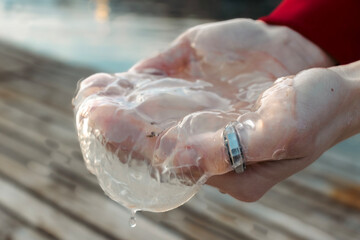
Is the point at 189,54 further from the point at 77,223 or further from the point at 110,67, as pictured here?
the point at 110,67

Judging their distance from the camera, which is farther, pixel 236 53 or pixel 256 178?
pixel 236 53

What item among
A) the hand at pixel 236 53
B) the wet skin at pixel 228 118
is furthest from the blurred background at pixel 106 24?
the wet skin at pixel 228 118

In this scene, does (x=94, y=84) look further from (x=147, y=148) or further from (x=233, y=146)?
(x=233, y=146)

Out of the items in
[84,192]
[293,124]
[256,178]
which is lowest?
[84,192]

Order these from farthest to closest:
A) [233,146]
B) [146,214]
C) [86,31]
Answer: [86,31] < [146,214] < [233,146]

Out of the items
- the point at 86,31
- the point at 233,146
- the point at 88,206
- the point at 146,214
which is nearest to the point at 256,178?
the point at 233,146

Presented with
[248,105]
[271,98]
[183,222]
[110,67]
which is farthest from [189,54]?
[110,67]
